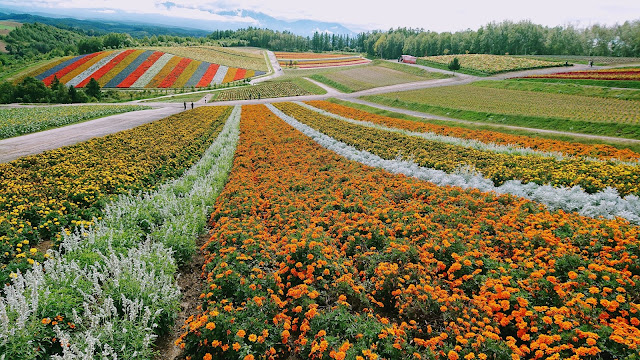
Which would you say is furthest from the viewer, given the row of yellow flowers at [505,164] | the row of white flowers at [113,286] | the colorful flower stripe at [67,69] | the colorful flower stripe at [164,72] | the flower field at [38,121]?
the colorful flower stripe at [164,72]

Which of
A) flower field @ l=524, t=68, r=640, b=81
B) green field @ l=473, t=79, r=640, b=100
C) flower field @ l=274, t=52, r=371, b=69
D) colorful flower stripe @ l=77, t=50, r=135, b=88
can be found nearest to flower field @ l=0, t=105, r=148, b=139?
colorful flower stripe @ l=77, t=50, r=135, b=88

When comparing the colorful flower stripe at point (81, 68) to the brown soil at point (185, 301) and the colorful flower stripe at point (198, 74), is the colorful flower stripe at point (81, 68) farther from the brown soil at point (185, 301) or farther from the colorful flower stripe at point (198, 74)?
the brown soil at point (185, 301)

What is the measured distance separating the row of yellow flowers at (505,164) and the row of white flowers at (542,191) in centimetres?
68

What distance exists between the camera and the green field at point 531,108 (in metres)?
25.4

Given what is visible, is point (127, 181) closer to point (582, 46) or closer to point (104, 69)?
point (104, 69)

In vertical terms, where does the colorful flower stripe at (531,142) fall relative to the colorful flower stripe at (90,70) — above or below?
below

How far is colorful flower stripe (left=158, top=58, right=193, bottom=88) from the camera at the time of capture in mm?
73688

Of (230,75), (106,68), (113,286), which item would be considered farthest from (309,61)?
(113,286)

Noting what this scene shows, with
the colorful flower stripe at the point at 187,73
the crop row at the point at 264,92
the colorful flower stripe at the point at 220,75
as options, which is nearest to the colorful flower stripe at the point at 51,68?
the colorful flower stripe at the point at 187,73

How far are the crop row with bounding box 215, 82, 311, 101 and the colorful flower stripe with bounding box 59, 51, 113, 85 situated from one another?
1459 inches

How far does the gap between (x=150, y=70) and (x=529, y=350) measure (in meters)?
95.4

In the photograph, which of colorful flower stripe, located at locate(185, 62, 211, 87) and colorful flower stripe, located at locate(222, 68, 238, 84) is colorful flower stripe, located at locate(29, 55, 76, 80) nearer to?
colorful flower stripe, located at locate(185, 62, 211, 87)

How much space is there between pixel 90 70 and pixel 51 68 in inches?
357

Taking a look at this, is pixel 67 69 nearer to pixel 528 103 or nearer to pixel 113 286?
pixel 113 286
